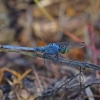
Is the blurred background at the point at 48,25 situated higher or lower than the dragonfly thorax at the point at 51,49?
higher

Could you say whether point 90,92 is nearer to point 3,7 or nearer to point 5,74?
point 5,74

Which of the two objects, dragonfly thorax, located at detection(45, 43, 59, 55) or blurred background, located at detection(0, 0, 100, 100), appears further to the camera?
blurred background, located at detection(0, 0, 100, 100)

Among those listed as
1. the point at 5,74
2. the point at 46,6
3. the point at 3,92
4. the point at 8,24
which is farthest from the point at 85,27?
the point at 3,92

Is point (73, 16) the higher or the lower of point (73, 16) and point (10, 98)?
the higher

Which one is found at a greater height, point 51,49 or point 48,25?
point 48,25

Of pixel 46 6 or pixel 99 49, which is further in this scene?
pixel 46 6

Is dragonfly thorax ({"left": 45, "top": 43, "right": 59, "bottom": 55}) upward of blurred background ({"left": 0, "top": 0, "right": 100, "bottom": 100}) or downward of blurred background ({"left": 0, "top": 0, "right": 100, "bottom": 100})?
downward

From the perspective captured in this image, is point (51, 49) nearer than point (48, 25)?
Yes

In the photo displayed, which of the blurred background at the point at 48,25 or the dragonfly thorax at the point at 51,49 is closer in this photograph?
the dragonfly thorax at the point at 51,49
